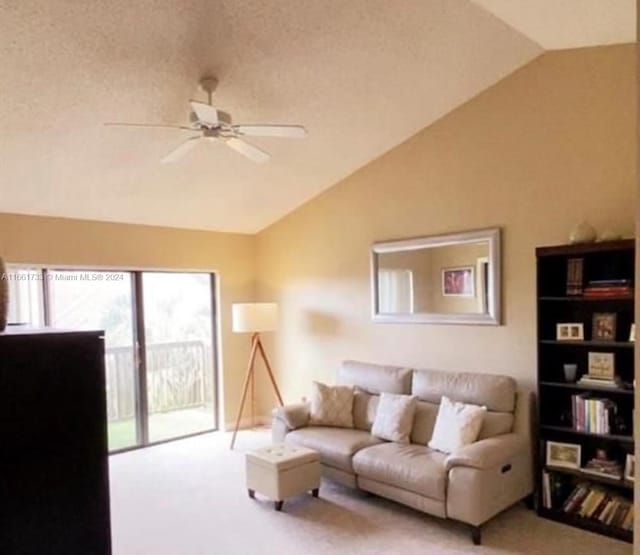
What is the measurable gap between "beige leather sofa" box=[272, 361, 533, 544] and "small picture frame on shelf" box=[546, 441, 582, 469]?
143 mm

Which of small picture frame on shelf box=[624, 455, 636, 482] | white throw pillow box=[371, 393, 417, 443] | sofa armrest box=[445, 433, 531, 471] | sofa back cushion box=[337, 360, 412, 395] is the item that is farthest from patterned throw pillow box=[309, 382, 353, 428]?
small picture frame on shelf box=[624, 455, 636, 482]

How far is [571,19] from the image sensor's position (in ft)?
10.2

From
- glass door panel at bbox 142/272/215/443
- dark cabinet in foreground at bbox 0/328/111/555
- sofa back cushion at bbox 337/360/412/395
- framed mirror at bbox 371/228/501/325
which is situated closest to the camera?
dark cabinet in foreground at bbox 0/328/111/555

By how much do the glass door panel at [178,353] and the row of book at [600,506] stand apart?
4.02 m

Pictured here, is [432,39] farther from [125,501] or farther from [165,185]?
[125,501]

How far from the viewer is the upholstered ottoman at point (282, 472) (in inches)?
147

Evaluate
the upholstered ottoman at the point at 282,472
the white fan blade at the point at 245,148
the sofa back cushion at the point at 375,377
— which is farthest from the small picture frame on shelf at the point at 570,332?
the white fan blade at the point at 245,148

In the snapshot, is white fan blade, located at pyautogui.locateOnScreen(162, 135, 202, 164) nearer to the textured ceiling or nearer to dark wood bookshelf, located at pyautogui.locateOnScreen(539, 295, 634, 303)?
the textured ceiling

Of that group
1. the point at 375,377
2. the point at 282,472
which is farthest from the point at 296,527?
the point at 375,377

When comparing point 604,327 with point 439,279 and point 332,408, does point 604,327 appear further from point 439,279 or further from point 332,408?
point 332,408

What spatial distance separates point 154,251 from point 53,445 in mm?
4514

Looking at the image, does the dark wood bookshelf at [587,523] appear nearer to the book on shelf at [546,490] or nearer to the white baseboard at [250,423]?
the book on shelf at [546,490]

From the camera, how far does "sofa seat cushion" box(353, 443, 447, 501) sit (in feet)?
11.0

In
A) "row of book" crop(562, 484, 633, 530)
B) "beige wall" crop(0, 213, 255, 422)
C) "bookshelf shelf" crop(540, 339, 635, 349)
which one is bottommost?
"row of book" crop(562, 484, 633, 530)
